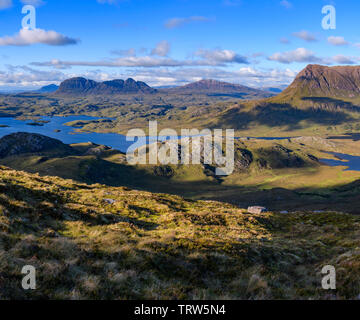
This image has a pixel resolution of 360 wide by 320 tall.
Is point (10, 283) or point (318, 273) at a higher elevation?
point (10, 283)

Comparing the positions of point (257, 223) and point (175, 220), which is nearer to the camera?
point (175, 220)

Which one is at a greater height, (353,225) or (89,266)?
(89,266)
